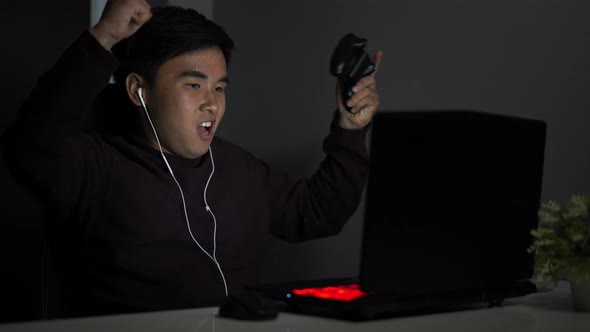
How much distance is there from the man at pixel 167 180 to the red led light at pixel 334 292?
53 centimetres

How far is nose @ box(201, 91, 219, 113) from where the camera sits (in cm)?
191

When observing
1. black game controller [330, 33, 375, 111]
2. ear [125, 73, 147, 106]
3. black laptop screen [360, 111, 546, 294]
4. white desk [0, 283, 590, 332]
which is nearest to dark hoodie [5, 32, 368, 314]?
ear [125, 73, 147, 106]

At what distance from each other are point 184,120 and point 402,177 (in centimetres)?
87

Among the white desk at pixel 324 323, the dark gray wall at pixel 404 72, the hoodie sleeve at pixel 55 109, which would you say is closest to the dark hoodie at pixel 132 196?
the hoodie sleeve at pixel 55 109

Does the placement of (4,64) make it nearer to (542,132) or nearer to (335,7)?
(335,7)

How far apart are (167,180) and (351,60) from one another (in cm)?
53

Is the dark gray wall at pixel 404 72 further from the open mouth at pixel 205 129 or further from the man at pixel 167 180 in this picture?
the open mouth at pixel 205 129

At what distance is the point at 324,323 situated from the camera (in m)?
1.17

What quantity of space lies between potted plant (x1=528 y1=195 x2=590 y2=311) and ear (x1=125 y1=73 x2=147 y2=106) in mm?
1056

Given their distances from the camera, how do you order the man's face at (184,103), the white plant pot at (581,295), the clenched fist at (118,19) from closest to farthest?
the white plant pot at (581,295), the clenched fist at (118,19), the man's face at (184,103)

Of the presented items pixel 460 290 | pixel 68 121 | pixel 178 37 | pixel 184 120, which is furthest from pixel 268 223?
pixel 460 290

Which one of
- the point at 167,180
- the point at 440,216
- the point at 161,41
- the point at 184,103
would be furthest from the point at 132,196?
the point at 440,216

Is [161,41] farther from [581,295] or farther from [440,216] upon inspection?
[581,295]

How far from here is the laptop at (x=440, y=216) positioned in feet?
3.78
